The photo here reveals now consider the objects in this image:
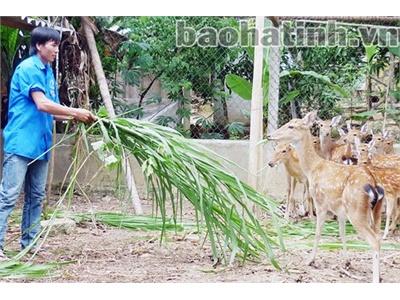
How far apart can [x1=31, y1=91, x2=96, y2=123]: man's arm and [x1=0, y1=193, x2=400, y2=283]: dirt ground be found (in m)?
1.04

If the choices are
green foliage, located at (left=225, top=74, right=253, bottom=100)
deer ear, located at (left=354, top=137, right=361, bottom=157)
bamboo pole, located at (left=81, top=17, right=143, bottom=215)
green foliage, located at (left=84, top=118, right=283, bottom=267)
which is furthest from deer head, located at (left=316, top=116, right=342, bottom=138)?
green foliage, located at (left=84, top=118, right=283, bottom=267)

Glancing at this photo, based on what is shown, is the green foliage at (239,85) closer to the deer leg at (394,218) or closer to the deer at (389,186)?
the deer at (389,186)

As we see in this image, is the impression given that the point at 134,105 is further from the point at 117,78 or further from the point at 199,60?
the point at 199,60

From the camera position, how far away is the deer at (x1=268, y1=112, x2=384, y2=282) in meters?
5.05

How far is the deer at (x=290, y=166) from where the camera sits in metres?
7.28

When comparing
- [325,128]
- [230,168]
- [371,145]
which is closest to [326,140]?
[325,128]

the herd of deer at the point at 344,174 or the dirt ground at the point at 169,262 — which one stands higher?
the herd of deer at the point at 344,174

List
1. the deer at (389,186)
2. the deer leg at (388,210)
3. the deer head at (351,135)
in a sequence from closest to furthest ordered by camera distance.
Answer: the deer at (389,186) → the deer leg at (388,210) → the deer head at (351,135)

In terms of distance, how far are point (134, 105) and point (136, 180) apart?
1393 mm

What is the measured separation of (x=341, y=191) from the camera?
5309mm

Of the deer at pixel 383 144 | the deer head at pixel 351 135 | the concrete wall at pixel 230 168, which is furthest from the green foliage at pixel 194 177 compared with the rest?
the deer at pixel 383 144

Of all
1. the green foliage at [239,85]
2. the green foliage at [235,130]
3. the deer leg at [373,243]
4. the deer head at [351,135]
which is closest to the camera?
the deer leg at [373,243]

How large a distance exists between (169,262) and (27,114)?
144cm

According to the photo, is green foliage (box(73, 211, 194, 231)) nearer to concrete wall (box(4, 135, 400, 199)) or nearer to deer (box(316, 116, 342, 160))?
concrete wall (box(4, 135, 400, 199))
